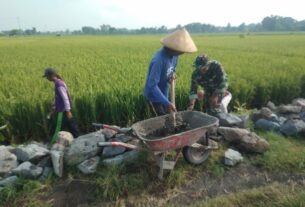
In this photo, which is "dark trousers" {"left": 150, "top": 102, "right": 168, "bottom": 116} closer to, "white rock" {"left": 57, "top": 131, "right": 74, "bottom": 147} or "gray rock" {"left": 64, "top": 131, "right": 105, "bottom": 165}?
"gray rock" {"left": 64, "top": 131, "right": 105, "bottom": 165}

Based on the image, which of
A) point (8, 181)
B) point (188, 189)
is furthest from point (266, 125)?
point (8, 181)

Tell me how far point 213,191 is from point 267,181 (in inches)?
27.8

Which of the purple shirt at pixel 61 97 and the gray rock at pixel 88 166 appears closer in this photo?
the gray rock at pixel 88 166

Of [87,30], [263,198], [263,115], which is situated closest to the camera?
[263,198]

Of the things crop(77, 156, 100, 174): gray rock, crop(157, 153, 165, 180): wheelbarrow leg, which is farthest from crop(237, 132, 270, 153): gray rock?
crop(77, 156, 100, 174): gray rock

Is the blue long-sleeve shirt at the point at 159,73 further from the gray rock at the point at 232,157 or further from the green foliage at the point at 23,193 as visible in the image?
the green foliage at the point at 23,193

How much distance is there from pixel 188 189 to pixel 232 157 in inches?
32.8

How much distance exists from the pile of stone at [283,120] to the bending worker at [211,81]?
63 centimetres

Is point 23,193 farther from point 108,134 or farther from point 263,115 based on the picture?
point 263,115

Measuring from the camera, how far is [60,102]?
4.44m

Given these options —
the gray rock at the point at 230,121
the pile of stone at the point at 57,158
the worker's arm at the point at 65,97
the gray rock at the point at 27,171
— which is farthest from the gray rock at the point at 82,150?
the gray rock at the point at 230,121

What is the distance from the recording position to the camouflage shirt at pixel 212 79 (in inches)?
195

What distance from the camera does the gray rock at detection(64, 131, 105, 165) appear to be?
3621 mm

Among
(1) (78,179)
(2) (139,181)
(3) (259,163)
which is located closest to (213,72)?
(3) (259,163)
